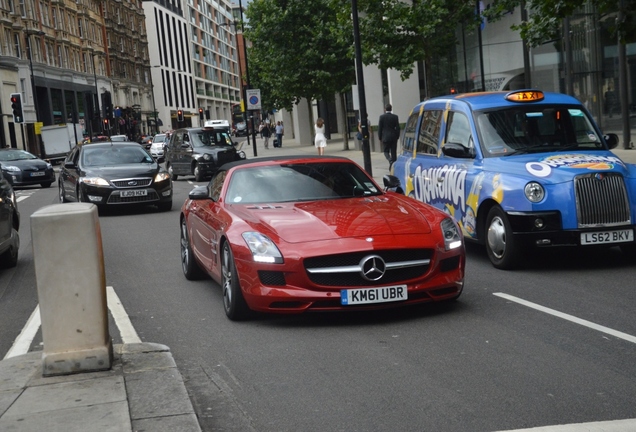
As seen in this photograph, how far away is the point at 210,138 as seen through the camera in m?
32.8

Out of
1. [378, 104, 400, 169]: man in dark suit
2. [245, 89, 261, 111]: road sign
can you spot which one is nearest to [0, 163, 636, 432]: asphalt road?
[378, 104, 400, 169]: man in dark suit

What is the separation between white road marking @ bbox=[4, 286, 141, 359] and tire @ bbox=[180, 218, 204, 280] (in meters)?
1.12

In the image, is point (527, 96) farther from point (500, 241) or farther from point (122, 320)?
point (122, 320)

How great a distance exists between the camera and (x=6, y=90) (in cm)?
6731

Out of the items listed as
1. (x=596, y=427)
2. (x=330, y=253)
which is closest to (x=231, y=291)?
(x=330, y=253)

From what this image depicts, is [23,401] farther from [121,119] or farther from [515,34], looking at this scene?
[121,119]

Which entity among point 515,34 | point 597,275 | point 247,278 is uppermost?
point 515,34

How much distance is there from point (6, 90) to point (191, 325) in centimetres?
6408

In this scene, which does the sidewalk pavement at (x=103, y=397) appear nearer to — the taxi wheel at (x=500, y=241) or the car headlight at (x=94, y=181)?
the taxi wheel at (x=500, y=241)

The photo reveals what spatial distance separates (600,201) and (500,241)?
1.11 meters

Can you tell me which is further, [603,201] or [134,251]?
[134,251]

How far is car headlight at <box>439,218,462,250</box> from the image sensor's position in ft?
25.1

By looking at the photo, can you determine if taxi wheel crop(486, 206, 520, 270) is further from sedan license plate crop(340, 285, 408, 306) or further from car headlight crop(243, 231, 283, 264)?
car headlight crop(243, 231, 283, 264)

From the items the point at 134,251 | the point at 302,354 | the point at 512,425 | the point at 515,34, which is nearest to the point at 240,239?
the point at 302,354
